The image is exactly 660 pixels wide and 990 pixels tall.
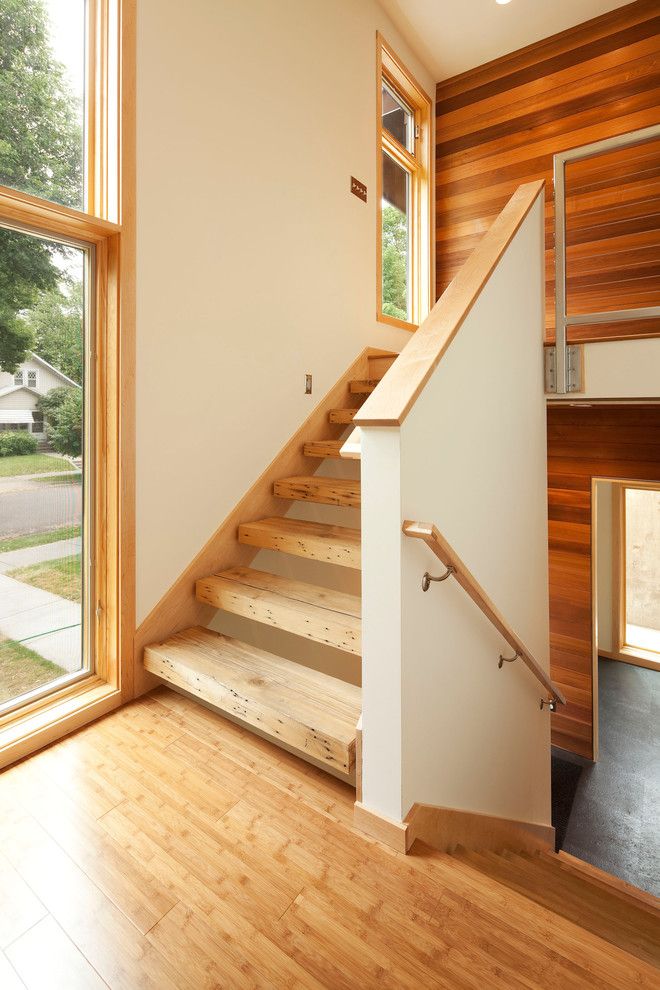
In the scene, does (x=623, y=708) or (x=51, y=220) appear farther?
(x=623, y=708)

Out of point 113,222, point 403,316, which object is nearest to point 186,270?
point 113,222

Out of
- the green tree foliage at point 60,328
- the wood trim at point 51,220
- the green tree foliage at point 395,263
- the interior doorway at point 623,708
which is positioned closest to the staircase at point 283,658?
the green tree foliage at point 60,328

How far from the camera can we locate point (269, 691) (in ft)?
6.11

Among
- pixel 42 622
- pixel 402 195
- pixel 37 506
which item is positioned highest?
pixel 402 195

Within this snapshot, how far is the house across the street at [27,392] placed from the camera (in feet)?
6.03

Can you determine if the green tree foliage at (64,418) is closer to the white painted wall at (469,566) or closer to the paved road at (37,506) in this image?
the paved road at (37,506)

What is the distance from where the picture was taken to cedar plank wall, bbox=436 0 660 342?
12.5 ft

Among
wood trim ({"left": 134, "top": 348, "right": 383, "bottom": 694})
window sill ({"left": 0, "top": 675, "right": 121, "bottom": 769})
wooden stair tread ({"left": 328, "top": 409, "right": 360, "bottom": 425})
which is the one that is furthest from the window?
window sill ({"left": 0, "top": 675, "right": 121, "bottom": 769})

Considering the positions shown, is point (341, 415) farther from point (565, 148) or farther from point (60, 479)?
point (565, 148)

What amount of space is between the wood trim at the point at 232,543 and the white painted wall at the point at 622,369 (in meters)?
1.48

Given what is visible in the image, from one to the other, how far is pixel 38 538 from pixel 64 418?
449mm

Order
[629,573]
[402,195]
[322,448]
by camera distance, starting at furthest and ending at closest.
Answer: [629,573] → [402,195] → [322,448]

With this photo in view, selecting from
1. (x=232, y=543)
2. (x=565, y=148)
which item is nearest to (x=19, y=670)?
(x=232, y=543)

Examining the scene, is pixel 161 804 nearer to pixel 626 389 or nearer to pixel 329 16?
pixel 626 389
